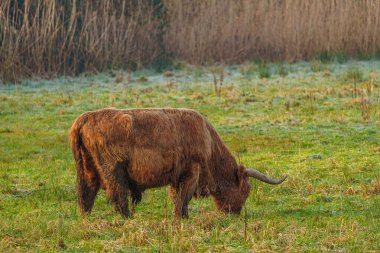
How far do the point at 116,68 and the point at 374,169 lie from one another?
12.6m

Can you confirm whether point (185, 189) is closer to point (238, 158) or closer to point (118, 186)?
point (118, 186)

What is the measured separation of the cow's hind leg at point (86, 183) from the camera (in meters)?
8.25

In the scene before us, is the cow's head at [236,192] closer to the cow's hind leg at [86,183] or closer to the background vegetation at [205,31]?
the cow's hind leg at [86,183]

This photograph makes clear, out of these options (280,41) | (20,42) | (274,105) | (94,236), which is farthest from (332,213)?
(280,41)

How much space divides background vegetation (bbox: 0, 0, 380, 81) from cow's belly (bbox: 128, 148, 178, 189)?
13.2 m

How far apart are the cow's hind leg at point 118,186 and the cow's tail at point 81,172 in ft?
0.78

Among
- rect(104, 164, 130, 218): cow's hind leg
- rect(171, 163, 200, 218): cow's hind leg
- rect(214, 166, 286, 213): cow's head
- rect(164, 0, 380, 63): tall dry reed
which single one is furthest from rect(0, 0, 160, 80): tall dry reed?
rect(104, 164, 130, 218): cow's hind leg

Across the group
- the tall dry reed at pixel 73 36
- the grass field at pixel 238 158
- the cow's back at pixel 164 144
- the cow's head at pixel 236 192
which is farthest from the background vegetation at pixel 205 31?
the cow's back at pixel 164 144

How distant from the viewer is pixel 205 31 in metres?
23.1

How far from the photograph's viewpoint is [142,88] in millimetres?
19734

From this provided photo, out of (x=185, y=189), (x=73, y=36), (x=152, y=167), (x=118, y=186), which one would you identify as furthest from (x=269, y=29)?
(x=118, y=186)

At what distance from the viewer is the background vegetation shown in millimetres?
21594

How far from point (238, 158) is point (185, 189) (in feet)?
8.66

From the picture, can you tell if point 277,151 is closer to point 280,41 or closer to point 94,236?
A: point 94,236
